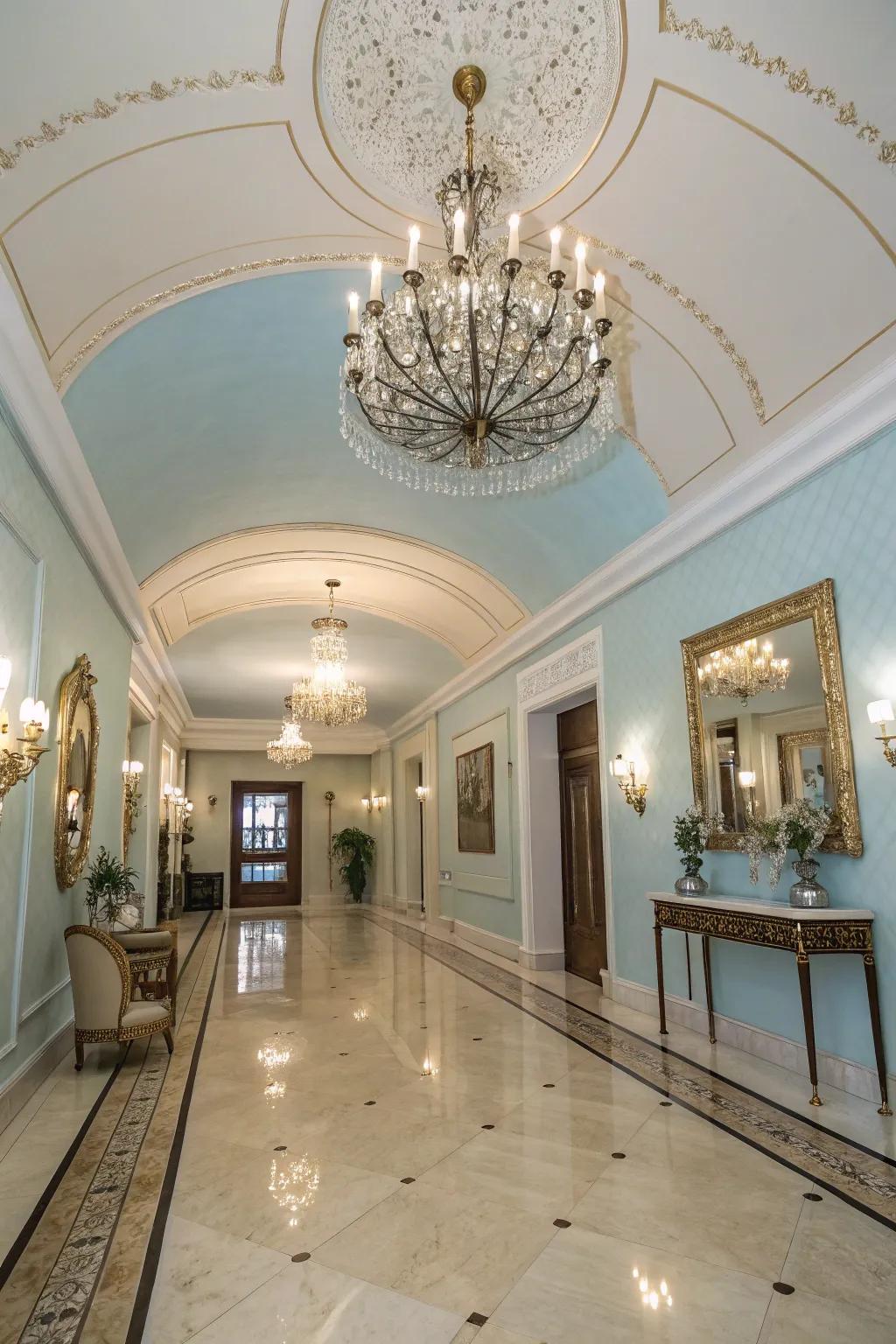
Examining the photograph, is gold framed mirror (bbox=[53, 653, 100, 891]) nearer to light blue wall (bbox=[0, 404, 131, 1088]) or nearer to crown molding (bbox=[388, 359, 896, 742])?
light blue wall (bbox=[0, 404, 131, 1088])

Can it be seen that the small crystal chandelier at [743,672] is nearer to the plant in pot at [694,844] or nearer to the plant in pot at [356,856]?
the plant in pot at [694,844]

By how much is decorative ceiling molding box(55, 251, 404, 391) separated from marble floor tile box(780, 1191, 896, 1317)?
4.68 meters

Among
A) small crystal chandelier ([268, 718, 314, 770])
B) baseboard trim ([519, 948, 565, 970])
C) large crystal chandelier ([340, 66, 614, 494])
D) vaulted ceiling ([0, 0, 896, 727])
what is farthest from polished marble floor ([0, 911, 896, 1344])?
small crystal chandelier ([268, 718, 314, 770])

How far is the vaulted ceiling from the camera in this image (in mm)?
3146

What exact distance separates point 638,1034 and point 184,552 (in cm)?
568

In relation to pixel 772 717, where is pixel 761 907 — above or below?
below

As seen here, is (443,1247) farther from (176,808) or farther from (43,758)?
(176,808)

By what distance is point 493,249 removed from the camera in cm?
376

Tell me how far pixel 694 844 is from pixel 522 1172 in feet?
8.69

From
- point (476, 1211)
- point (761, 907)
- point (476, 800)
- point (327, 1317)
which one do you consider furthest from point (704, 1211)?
point (476, 800)

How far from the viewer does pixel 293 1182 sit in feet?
11.0

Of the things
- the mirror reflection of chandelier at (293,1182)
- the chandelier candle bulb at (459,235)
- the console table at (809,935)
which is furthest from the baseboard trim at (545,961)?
the chandelier candle bulb at (459,235)

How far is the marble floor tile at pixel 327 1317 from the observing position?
91.0 inches

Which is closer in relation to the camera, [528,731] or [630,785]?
[630,785]
